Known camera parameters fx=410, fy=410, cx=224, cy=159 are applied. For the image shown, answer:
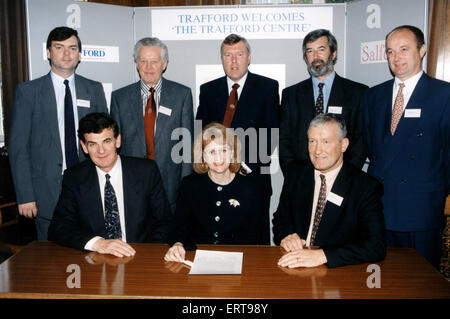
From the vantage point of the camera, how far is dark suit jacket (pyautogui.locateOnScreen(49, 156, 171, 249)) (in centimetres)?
261

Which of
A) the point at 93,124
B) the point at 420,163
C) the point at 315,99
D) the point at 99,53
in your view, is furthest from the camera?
the point at 99,53

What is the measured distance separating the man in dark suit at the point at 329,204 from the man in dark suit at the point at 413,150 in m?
0.67

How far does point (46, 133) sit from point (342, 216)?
2503 mm

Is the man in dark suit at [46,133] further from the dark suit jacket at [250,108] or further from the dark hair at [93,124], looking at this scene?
the dark suit jacket at [250,108]

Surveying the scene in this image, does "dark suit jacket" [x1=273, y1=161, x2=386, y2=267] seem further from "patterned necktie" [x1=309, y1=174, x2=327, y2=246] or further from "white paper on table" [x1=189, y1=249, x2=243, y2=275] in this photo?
"white paper on table" [x1=189, y1=249, x2=243, y2=275]

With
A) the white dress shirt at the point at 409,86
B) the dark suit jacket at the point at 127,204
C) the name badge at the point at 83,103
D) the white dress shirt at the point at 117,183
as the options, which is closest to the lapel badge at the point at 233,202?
the dark suit jacket at the point at 127,204

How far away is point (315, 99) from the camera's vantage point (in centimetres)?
350

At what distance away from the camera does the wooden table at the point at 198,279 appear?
1.69 meters

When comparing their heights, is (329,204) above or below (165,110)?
below

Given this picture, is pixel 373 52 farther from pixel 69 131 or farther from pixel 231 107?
pixel 69 131

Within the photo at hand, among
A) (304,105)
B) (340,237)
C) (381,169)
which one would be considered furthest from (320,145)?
(304,105)

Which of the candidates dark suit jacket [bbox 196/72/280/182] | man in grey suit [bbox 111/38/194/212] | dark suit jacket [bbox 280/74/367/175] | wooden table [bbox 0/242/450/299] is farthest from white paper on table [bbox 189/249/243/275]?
man in grey suit [bbox 111/38/194/212]

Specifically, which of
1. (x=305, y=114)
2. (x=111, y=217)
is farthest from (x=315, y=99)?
(x=111, y=217)

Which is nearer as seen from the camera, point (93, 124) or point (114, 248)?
point (114, 248)
